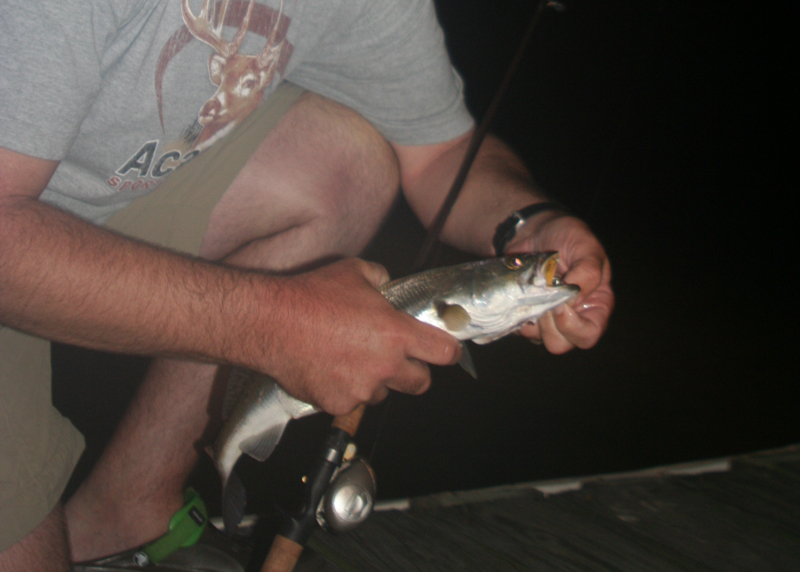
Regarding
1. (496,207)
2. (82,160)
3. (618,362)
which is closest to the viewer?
(82,160)

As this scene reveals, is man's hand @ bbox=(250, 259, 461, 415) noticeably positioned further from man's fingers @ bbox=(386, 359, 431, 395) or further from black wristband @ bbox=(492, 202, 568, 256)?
black wristband @ bbox=(492, 202, 568, 256)

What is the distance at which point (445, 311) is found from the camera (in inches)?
36.2

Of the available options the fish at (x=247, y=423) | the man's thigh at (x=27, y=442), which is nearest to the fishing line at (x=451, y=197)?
the fish at (x=247, y=423)

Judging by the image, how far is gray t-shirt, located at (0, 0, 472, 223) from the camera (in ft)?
2.31

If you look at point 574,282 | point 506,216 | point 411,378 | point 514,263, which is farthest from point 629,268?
point 411,378

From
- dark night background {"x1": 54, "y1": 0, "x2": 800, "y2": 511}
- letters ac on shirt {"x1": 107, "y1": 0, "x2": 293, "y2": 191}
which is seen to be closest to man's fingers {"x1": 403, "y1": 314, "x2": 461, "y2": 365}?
dark night background {"x1": 54, "y1": 0, "x2": 800, "y2": 511}

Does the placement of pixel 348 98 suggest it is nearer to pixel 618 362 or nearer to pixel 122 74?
pixel 122 74

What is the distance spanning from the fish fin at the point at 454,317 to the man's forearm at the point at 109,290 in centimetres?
31

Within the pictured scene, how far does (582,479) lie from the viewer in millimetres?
1746

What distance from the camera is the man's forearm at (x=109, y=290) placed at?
0.71 meters

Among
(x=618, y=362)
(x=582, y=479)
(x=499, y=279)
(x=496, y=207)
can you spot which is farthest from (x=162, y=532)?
(x=618, y=362)

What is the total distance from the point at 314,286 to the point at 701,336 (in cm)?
447

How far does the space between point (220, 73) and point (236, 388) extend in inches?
23.8

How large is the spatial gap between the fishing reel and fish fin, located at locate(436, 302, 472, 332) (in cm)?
28
